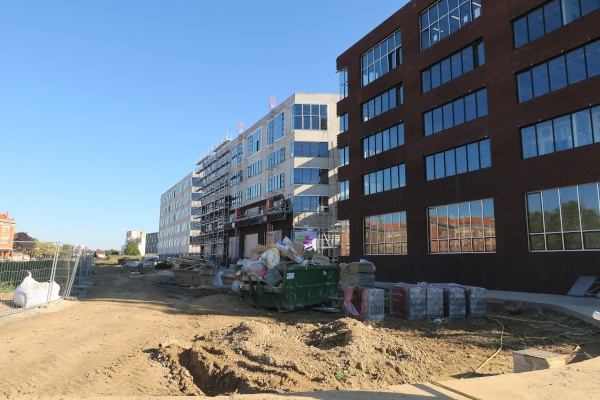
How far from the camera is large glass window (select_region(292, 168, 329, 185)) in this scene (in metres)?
39.6

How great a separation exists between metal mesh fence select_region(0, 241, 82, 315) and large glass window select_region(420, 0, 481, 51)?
2232 centimetres

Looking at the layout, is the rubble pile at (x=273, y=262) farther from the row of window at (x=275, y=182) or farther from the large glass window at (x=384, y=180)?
the row of window at (x=275, y=182)

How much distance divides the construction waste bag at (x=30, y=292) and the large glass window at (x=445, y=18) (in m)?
23.2

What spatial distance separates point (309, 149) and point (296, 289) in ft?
92.7

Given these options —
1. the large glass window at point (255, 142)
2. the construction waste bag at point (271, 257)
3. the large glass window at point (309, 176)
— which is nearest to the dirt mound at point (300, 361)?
the construction waste bag at point (271, 257)

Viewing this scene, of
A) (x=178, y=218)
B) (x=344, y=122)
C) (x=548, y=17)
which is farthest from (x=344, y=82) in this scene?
(x=178, y=218)

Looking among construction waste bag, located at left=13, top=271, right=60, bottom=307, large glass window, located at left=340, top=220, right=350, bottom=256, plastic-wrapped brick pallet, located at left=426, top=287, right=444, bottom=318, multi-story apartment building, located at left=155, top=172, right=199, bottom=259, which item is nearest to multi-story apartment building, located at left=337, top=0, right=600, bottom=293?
large glass window, located at left=340, top=220, right=350, bottom=256

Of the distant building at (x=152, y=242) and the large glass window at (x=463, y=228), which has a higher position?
the distant building at (x=152, y=242)

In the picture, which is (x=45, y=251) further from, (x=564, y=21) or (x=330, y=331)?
(x=564, y=21)

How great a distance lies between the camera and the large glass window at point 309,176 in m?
39.6

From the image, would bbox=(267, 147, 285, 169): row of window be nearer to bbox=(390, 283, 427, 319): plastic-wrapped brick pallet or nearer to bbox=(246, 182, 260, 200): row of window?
bbox=(246, 182, 260, 200): row of window

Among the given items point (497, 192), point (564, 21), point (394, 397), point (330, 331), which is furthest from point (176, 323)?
point (564, 21)

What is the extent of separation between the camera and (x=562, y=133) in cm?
1709

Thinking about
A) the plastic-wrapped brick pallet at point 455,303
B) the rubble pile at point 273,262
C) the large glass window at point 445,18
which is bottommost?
the plastic-wrapped brick pallet at point 455,303
